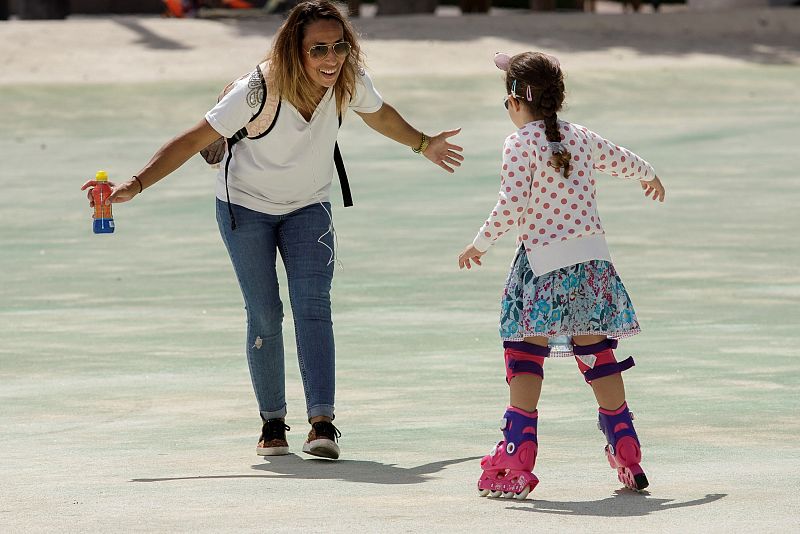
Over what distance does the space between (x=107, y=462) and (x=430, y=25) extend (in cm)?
2462

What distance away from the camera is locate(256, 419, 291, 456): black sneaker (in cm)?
732

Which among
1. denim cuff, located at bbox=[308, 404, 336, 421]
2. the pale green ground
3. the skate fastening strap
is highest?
the skate fastening strap

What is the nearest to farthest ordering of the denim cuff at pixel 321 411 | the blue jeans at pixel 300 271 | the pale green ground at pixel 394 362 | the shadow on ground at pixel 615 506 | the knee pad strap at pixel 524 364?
the shadow on ground at pixel 615 506, the pale green ground at pixel 394 362, the knee pad strap at pixel 524 364, the denim cuff at pixel 321 411, the blue jeans at pixel 300 271

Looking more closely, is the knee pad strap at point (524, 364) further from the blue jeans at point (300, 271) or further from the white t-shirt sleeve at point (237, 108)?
the white t-shirt sleeve at point (237, 108)

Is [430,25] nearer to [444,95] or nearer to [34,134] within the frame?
[444,95]

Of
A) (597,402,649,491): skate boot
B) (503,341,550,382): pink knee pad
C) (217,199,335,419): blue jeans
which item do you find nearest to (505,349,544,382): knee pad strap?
(503,341,550,382): pink knee pad

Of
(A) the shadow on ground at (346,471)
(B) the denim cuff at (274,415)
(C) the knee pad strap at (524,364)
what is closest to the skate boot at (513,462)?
(C) the knee pad strap at (524,364)

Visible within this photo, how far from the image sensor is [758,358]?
9359mm

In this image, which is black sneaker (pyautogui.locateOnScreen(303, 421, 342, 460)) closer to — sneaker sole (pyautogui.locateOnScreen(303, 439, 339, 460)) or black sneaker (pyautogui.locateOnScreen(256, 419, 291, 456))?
sneaker sole (pyautogui.locateOnScreen(303, 439, 339, 460))

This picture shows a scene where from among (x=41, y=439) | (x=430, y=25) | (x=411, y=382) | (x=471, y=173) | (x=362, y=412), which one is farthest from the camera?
(x=430, y=25)

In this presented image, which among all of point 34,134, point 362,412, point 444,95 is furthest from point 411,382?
point 444,95

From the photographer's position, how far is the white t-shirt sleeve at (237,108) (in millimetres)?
7113

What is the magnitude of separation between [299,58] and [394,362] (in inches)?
106

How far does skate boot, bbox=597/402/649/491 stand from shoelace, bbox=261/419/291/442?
1.46 metres
